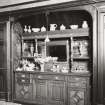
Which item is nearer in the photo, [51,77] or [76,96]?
[76,96]

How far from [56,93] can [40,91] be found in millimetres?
493

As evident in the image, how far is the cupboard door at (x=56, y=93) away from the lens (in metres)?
5.14

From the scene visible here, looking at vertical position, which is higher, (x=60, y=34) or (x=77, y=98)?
(x=60, y=34)

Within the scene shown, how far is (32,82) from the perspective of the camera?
18.3 ft

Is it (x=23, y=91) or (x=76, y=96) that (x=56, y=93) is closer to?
(x=76, y=96)

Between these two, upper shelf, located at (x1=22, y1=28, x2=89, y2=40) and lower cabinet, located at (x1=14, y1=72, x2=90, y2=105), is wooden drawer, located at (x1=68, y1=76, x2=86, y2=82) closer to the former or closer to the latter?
lower cabinet, located at (x1=14, y1=72, x2=90, y2=105)

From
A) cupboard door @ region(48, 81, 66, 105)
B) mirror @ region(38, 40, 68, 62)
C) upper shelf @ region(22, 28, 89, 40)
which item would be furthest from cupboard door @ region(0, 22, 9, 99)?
cupboard door @ region(48, 81, 66, 105)

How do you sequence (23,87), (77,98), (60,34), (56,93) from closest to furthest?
(77,98)
(56,93)
(60,34)
(23,87)

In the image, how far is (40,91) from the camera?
5457 mm

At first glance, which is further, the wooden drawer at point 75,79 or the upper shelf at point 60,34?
the upper shelf at point 60,34

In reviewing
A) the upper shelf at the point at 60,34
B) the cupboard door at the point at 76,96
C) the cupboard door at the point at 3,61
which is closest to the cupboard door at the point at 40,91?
the cupboard door at the point at 76,96

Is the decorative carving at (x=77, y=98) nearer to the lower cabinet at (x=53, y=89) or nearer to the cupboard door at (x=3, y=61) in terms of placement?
the lower cabinet at (x=53, y=89)

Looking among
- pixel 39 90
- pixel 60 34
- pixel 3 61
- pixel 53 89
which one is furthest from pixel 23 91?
pixel 60 34

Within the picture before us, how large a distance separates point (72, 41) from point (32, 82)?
1607mm
